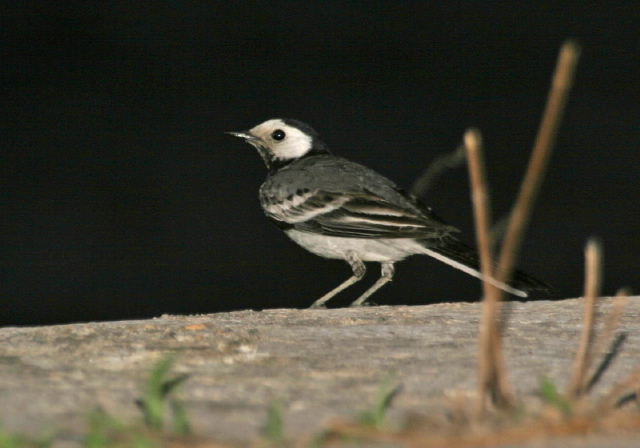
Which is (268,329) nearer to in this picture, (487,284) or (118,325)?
(118,325)

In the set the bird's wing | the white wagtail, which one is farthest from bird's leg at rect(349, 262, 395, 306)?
the bird's wing

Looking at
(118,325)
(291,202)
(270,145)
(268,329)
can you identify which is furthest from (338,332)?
(270,145)

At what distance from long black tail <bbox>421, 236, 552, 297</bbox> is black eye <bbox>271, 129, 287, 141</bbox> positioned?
6.89 feet

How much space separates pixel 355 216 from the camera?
793 cm

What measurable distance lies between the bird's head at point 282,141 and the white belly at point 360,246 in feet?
3.65

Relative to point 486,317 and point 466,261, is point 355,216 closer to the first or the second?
point 466,261

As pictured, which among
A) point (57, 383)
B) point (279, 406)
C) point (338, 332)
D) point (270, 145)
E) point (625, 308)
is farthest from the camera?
point (270, 145)

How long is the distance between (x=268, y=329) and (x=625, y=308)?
7.24 feet

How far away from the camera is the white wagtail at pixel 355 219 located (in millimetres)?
7680

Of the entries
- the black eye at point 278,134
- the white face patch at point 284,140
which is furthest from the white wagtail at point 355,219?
the black eye at point 278,134

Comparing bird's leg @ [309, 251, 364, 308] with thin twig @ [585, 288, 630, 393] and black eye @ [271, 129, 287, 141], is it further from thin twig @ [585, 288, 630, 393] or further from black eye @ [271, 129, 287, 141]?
thin twig @ [585, 288, 630, 393]

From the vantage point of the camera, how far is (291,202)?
8.31 m

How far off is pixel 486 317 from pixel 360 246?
4572 mm

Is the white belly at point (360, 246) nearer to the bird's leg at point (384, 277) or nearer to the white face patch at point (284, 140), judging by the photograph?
the bird's leg at point (384, 277)
